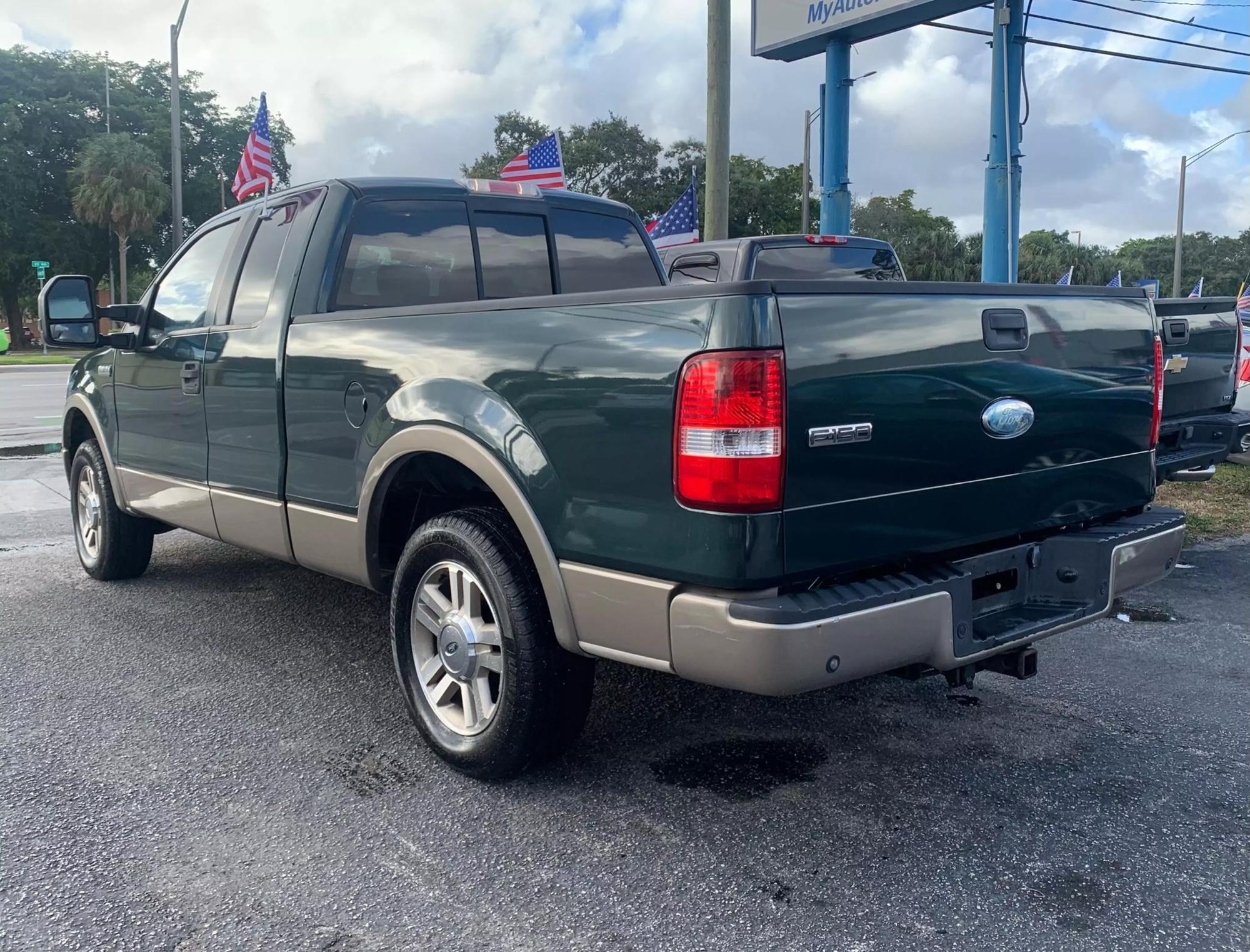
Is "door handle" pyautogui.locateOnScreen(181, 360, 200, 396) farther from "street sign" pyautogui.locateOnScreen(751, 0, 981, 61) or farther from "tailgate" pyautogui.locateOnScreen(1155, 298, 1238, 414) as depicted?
"street sign" pyautogui.locateOnScreen(751, 0, 981, 61)

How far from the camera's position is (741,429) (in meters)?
2.50

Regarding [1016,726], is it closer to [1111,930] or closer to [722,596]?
[1111,930]

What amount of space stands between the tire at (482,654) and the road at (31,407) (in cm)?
1015

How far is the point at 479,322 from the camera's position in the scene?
10.4 ft

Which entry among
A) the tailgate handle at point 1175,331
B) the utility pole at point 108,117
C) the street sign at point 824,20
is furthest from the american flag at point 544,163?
the utility pole at point 108,117

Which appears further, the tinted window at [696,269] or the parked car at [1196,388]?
the tinted window at [696,269]

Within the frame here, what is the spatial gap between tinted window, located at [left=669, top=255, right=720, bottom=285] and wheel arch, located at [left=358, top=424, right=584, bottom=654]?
177 inches

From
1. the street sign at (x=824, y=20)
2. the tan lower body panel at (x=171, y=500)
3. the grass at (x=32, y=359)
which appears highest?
the street sign at (x=824, y=20)

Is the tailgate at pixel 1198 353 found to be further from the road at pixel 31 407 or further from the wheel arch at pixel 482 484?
the road at pixel 31 407

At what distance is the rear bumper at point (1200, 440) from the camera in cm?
585

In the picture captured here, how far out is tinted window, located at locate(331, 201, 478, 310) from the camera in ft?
13.5

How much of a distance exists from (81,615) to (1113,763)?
4603 millimetres

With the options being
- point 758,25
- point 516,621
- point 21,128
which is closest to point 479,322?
point 516,621

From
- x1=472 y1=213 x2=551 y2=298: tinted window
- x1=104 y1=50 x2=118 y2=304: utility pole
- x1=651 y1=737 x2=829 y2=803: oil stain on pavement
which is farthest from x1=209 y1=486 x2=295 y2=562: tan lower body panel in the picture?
x1=104 y1=50 x2=118 y2=304: utility pole
